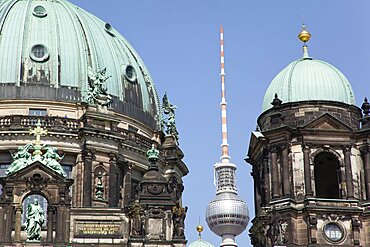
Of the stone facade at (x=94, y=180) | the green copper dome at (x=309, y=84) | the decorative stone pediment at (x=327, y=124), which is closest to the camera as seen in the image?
the stone facade at (x=94, y=180)

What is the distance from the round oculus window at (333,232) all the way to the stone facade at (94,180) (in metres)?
7.68

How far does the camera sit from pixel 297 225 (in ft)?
175

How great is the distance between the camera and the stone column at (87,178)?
59.1 meters

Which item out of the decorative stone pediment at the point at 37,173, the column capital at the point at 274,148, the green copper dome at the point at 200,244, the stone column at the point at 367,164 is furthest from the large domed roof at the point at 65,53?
the stone column at the point at 367,164

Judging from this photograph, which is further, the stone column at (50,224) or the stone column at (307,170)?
the stone column at (307,170)

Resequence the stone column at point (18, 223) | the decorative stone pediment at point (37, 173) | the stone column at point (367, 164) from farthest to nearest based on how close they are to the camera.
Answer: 1. the stone column at point (367, 164)
2. the decorative stone pediment at point (37, 173)
3. the stone column at point (18, 223)

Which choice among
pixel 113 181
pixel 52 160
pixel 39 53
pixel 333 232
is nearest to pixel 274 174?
pixel 333 232

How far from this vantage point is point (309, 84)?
186ft

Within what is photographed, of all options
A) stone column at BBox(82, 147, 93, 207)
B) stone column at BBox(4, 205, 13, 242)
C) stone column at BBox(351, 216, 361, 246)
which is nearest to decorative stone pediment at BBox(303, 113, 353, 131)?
stone column at BBox(351, 216, 361, 246)

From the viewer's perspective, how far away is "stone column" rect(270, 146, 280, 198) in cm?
5438

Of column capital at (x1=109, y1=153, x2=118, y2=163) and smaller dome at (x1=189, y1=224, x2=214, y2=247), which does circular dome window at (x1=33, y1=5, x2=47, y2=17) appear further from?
smaller dome at (x1=189, y1=224, x2=214, y2=247)

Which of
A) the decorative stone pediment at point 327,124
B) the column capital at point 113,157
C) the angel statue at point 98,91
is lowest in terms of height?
the column capital at point 113,157

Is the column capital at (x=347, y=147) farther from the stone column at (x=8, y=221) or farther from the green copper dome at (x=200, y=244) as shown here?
the green copper dome at (x=200, y=244)

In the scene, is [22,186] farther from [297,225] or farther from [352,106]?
[352,106]
